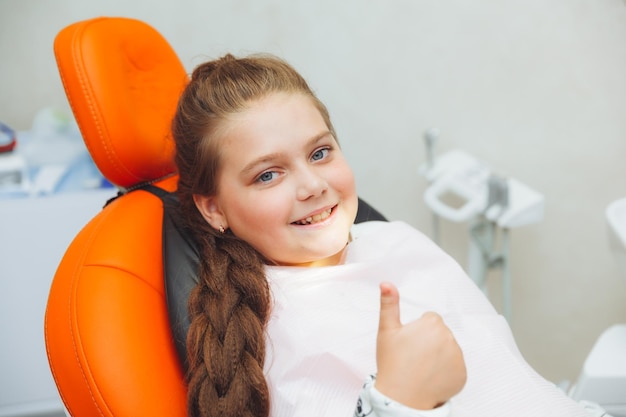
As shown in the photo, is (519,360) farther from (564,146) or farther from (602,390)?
(564,146)

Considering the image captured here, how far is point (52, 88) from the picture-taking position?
65.7 inches

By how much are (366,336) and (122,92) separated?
547 mm

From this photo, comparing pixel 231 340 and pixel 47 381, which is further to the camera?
pixel 47 381

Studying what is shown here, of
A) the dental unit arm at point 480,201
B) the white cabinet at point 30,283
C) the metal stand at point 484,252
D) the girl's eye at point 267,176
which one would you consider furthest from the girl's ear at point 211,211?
the metal stand at point 484,252

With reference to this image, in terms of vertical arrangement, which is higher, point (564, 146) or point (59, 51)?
point (59, 51)

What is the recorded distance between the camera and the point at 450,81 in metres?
1.77

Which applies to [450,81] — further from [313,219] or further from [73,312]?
[73,312]

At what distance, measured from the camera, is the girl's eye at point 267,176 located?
97 centimetres

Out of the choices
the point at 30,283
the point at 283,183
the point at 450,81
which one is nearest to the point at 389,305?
the point at 283,183

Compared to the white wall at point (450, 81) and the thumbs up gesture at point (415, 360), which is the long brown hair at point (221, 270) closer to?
the thumbs up gesture at point (415, 360)

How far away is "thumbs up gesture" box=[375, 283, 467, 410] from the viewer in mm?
696

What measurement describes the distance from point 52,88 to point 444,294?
1191 mm

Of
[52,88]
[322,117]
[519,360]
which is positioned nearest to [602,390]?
[519,360]

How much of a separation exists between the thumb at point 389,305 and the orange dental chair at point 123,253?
0.32 metres
